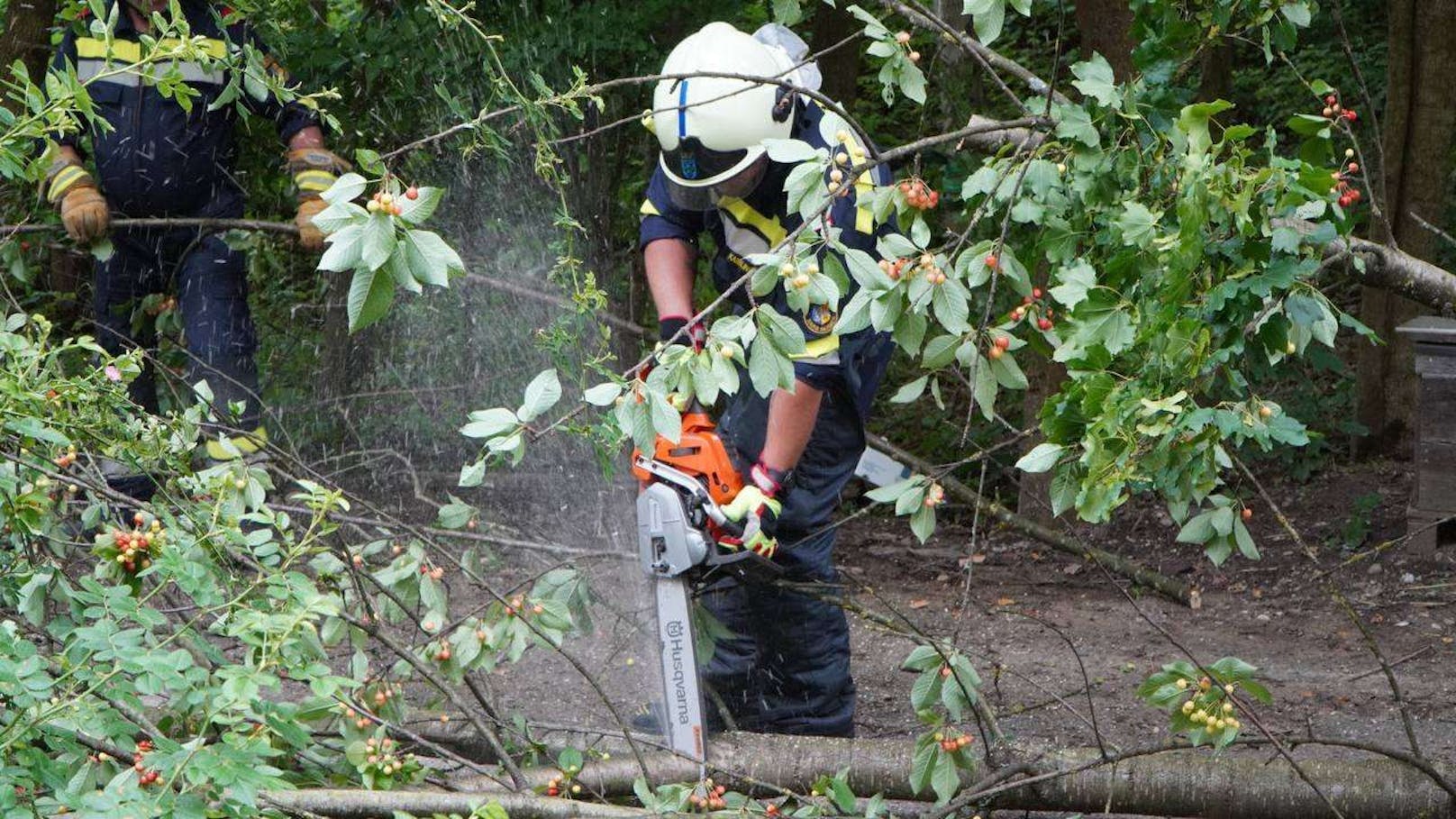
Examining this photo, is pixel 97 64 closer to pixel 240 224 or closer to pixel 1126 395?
pixel 240 224

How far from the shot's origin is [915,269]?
2.49 metres

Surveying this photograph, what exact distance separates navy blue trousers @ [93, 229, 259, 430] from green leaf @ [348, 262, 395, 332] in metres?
3.32

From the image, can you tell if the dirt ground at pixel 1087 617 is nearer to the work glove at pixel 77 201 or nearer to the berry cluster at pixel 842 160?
the berry cluster at pixel 842 160

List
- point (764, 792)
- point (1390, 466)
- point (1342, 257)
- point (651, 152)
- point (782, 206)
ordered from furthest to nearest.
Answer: point (1390, 466) < point (651, 152) < point (782, 206) < point (764, 792) < point (1342, 257)

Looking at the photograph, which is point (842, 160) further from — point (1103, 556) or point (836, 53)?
point (836, 53)

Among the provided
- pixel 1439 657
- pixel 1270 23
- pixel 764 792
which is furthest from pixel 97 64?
pixel 1439 657

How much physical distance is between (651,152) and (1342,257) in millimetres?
3965

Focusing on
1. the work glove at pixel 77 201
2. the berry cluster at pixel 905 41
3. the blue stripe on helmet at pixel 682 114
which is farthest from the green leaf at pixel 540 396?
the work glove at pixel 77 201

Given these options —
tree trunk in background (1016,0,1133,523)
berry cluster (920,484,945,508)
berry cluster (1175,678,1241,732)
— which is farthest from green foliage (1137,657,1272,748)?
tree trunk in background (1016,0,1133,523)

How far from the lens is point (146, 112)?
4.98 metres

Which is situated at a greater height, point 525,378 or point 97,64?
point 97,64

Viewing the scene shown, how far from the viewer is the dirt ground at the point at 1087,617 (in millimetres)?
4305

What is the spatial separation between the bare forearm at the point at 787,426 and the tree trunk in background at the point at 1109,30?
280 centimetres

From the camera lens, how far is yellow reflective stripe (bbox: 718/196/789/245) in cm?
380
